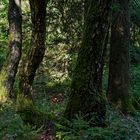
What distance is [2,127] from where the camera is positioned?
6535 mm

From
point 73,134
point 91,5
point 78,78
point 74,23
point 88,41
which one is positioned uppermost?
point 74,23

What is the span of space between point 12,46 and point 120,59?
367 centimetres

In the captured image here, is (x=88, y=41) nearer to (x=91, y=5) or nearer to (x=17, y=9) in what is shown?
(x=91, y=5)

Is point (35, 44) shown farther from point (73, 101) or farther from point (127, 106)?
point (127, 106)

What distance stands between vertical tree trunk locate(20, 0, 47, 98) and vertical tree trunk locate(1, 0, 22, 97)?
4246 mm

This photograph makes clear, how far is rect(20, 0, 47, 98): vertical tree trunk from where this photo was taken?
8562 mm

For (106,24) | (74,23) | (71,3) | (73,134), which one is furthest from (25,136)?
(74,23)

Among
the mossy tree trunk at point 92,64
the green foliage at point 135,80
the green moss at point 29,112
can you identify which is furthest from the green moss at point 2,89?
the mossy tree trunk at point 92,64

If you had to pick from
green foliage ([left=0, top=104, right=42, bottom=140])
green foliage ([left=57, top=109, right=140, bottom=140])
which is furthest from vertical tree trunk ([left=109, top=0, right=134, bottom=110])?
green foliage ([left=0, top=104, right=42, bottom=140])

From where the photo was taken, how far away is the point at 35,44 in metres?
8.92

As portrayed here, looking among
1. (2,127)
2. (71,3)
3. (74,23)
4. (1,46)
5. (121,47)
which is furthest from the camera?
(1,46)

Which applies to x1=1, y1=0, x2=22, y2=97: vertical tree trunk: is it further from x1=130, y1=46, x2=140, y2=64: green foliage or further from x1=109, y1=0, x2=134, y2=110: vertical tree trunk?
x1=130, y1=46, x2=140, y2=64: green foliage

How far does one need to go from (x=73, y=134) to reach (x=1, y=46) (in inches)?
689

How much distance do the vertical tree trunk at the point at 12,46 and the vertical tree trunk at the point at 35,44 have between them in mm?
4246
